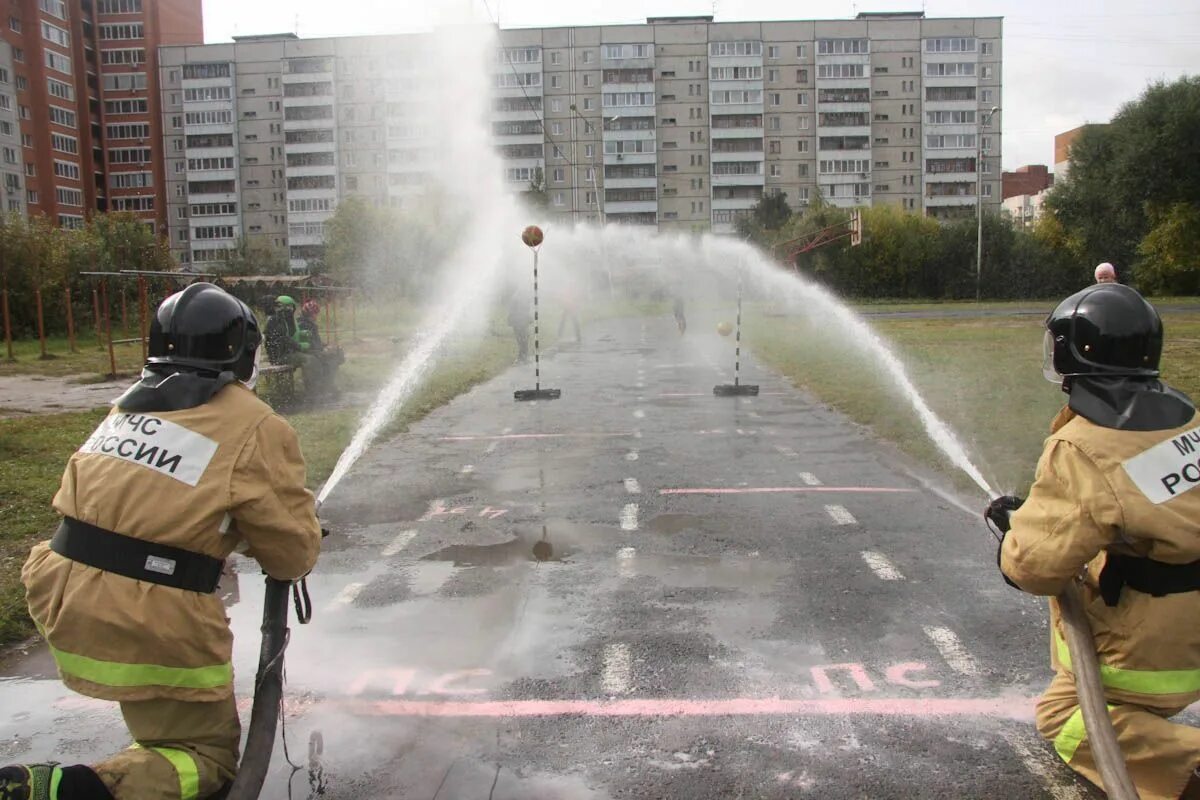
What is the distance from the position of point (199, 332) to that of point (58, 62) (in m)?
94.8

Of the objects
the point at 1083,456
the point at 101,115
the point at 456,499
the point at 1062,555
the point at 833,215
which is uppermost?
the point at 101,115

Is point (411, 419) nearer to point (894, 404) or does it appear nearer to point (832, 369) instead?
point (894, 404)

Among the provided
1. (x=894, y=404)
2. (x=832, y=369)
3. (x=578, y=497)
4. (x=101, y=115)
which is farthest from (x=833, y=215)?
(x=101, y=115)

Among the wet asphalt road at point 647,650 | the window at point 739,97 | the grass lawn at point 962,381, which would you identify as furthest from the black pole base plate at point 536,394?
the window at point 739,97

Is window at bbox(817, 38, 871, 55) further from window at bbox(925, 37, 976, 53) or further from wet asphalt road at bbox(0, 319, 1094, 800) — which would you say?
wet asphalt road at bbox(0, 319, 1094, 800)

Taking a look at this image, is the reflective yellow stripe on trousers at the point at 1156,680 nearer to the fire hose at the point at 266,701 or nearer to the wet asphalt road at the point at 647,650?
the wet asphalt road at the point at 647,650

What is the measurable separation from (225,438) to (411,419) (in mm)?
10815

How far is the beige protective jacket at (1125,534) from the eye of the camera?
2854mm

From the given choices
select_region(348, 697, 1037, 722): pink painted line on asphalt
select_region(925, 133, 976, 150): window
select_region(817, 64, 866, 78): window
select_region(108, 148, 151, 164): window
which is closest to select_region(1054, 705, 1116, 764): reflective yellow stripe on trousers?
select_region(348, 697, 1037, 722): pink painted line on asphalt

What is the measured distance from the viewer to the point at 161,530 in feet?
9.32

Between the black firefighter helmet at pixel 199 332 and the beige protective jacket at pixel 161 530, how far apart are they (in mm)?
185

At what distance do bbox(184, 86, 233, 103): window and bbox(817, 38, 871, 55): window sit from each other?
56423 millimetres

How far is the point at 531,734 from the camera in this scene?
157 inches

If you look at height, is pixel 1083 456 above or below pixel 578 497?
above
